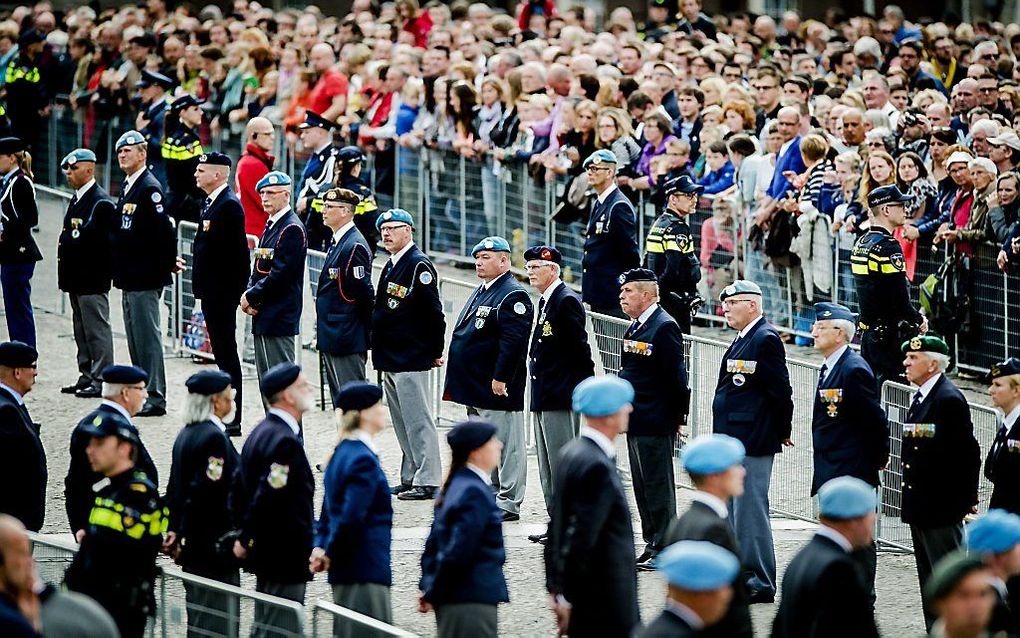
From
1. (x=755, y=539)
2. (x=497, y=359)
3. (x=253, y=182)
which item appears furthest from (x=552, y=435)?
(x=253, y=182)

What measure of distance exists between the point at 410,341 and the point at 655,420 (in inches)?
97.0

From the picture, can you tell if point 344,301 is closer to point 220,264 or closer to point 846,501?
point 220,264

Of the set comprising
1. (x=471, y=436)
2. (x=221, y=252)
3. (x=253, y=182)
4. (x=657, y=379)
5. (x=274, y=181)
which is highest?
(x=253, y=182)

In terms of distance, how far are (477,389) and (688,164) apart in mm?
5781

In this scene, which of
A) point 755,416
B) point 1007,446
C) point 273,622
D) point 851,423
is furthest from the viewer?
point 755,416

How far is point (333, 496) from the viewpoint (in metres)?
9.32

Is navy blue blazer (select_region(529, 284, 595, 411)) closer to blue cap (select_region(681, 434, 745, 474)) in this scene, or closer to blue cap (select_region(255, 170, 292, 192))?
blue cap (select_region(255, 170, 292, 192))

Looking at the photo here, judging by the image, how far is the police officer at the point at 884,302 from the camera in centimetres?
1308

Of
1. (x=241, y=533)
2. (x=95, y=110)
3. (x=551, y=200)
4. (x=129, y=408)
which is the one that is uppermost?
(x=95, y=110)

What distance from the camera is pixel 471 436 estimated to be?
8.92m

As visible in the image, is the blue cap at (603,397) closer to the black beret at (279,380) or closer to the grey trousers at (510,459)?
the black beret at (279,380)

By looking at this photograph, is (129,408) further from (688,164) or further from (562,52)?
(562,52)

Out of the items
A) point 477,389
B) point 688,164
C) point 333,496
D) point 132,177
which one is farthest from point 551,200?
point 333,496

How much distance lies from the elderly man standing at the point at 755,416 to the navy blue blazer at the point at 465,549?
2926 mm
